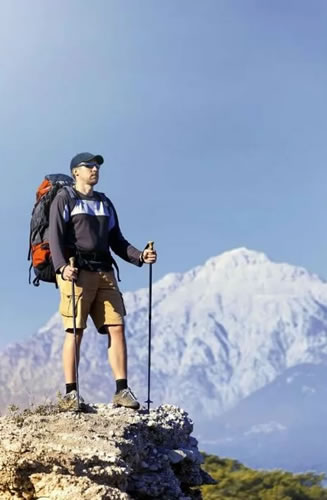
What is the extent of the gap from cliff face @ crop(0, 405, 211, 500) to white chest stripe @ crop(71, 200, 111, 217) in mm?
1857

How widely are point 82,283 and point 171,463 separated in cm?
185

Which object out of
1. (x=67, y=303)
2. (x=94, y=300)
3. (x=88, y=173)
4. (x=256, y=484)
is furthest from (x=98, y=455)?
(x=256, y=484)

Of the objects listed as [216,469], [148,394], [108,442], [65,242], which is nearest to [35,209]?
[65,242]

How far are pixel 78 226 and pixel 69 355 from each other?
122 cm

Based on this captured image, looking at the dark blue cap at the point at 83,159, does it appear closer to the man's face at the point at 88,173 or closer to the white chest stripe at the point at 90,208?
the man's face at the point at 88,173

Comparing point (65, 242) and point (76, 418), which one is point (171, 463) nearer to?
point (76, 418)

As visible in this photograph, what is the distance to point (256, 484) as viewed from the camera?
944 inches

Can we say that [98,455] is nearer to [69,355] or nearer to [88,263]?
[69,355]

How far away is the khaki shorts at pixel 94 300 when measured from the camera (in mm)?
8070

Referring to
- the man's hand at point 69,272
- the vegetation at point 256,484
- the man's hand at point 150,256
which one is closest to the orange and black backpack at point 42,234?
the man's hand at point 69,272

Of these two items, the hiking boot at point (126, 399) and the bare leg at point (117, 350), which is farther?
the bare leg at point (117, 350)

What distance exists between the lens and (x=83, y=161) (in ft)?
27.3

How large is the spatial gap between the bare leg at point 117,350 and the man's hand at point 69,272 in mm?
756

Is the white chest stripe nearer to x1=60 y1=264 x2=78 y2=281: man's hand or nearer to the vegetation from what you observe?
x1=60 y1=264 x2=78 y2=281: man's hand
